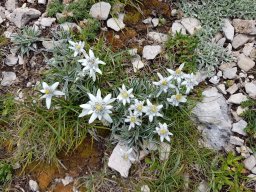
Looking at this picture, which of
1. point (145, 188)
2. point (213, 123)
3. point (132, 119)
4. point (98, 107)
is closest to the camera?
point (98, 107)

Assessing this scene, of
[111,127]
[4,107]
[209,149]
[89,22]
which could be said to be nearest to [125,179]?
[111,127]

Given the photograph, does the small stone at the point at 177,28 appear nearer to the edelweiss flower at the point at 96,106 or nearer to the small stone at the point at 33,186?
the edelweiss flower at the point at 96,106

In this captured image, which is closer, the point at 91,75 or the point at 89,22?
the point at 91,75

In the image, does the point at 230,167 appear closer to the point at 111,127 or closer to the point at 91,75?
the point at 111,127

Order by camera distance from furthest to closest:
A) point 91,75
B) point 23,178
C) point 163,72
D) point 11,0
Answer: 1. point 11,0
2. point 163,72
3. point 23,178
4. point 91,75

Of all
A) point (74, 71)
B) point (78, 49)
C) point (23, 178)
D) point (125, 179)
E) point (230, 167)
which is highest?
point (78, 49)

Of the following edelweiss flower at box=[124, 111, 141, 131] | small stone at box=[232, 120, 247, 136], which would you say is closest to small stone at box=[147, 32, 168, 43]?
edelweiss flower at box=[124, 111, 141, 131]

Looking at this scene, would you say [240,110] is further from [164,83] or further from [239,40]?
[164,83]

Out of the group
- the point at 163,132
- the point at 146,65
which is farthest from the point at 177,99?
the point at 146,65
